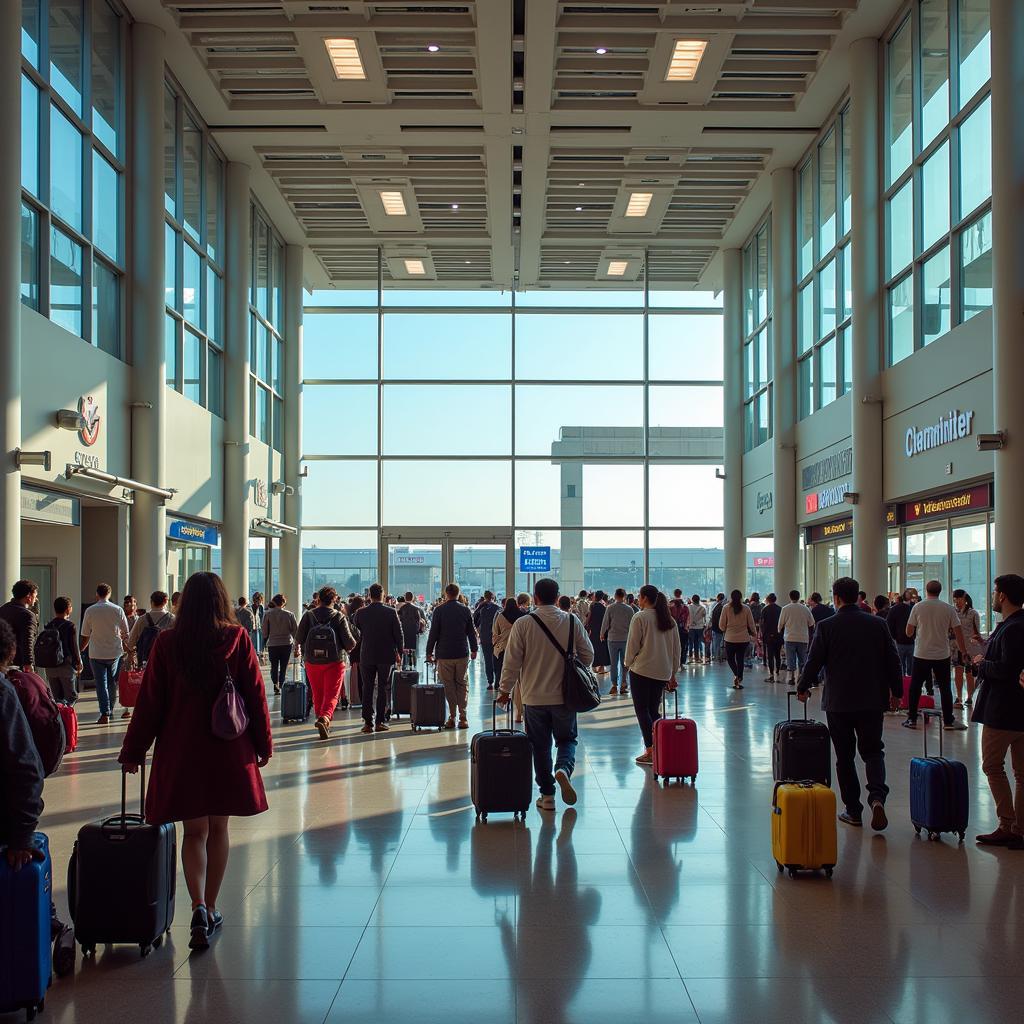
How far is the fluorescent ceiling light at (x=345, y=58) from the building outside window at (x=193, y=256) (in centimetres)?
308

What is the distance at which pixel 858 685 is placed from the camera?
7.47 m

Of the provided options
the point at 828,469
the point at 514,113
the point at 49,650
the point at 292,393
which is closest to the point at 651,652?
the point at 49,650

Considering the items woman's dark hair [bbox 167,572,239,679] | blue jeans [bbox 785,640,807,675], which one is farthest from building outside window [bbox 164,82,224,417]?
woman's dark hair [bbox 167,572,239,679]

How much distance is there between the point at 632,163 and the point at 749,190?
341 cm

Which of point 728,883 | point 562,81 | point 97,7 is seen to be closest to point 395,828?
point 728,883

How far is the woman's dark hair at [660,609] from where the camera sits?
9.70 m

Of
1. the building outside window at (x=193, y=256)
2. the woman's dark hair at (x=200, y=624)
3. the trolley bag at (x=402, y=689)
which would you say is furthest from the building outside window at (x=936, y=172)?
the woman's dark hair at (x=200, y=624)

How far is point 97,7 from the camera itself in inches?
665

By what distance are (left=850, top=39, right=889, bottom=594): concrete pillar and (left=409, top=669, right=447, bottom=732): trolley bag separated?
28.6ft

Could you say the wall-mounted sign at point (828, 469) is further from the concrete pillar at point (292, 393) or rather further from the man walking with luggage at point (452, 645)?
the concrete pillar at point (292, 393)

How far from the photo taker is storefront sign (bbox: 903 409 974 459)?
1558 cm

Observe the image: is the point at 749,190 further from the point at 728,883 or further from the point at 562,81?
the point at 728,883

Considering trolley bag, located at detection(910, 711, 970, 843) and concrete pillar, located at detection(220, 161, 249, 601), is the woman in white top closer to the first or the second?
trolley bag, located at detection(910, 711, 970, 843)

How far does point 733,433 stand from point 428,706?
19.6 metres
